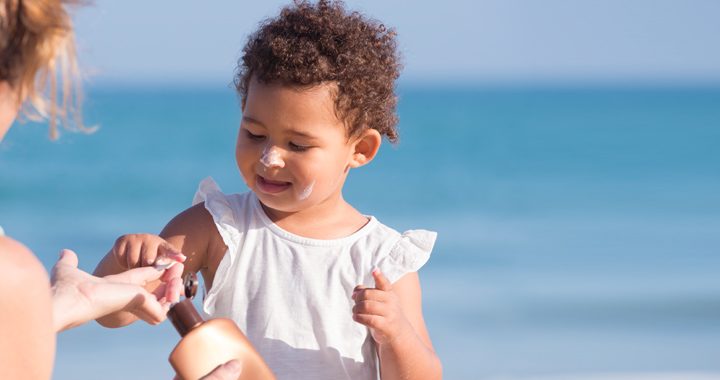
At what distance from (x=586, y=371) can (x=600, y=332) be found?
0.88m

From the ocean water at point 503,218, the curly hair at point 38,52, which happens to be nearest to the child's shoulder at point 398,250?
the ocean water at point 503,218

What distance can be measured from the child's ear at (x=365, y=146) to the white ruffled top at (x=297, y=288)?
182 millimetres

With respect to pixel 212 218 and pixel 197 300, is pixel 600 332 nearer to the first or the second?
pixel 197 300

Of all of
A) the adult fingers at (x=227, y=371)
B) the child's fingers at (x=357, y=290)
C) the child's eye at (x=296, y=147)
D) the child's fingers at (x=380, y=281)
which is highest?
the child's eye at (x=296, y=147)

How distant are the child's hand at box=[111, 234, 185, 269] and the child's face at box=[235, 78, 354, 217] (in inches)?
10.8

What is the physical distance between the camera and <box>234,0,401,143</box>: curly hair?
2.79m

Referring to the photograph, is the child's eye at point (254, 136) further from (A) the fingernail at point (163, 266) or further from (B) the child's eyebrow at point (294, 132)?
(A) the fingernail at point (163, 266)

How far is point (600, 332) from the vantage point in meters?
7.04

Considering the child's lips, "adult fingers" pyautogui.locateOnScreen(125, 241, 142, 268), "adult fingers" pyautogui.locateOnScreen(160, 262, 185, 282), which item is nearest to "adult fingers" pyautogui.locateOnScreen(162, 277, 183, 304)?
"adult fingers" pyautogui.locateOnScreen(160, 262, 185, 282)

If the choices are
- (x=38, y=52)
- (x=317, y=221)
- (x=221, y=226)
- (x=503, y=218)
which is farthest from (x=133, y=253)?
(x=503, y=218)

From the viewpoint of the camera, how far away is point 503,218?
36.5 ft

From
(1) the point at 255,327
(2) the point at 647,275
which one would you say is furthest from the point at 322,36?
(2) the point at 647,275

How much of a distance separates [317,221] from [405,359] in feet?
1.37

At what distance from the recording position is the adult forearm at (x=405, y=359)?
271 centimetres
